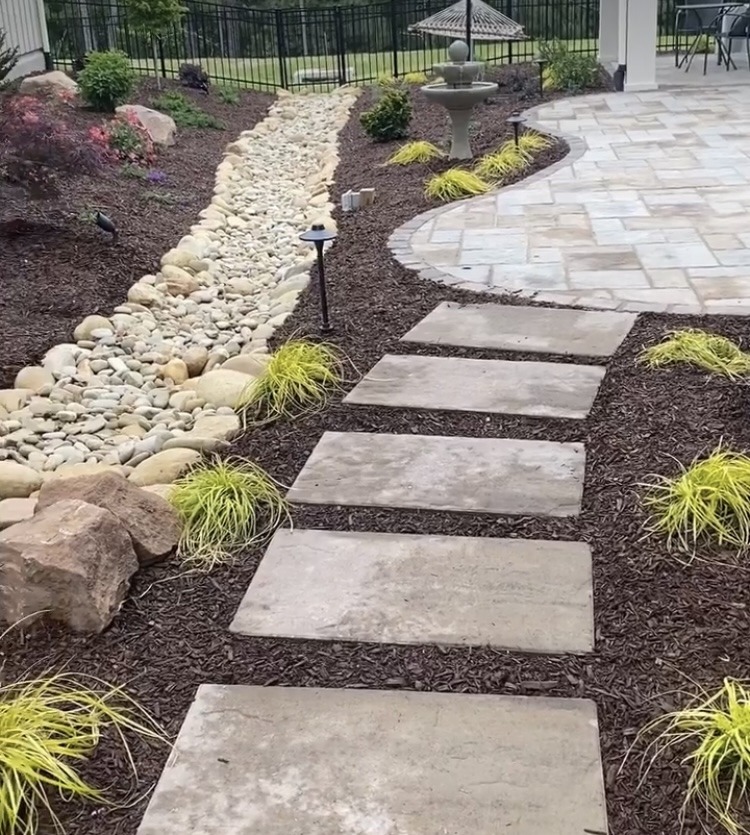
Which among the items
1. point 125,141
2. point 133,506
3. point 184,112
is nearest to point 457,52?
point 125,141

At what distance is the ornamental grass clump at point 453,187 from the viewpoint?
7074mm

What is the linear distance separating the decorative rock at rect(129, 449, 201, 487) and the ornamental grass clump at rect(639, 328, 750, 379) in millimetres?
1875

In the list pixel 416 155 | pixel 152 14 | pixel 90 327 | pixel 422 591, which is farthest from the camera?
pixel 152 14

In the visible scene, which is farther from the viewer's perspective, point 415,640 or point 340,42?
point 340,42

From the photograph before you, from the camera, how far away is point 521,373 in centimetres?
391

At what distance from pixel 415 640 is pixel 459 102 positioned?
20.5 feet

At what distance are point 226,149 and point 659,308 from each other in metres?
6.35

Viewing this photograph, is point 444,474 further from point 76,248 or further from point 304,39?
point 304,39

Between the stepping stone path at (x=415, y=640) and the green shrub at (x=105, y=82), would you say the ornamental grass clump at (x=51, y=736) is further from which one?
the green shrub at (x=105, y=82)

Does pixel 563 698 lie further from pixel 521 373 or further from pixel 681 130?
pixel 681 130

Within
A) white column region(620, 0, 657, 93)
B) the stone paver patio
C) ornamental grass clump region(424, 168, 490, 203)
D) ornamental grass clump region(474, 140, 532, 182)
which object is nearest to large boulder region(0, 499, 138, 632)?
the stone paver patio

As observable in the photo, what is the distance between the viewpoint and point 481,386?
3795mm

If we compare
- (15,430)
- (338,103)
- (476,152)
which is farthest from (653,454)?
(338,103)

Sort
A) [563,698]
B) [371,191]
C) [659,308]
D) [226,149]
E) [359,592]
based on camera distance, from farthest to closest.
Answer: [226,149] → [371,191] → [659,308] → [359,592] → [563,698]
